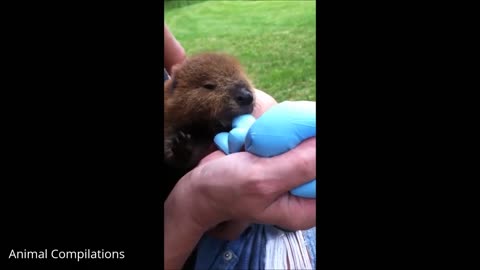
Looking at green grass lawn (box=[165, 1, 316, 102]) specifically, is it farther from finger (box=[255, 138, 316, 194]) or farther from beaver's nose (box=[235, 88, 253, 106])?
finger (box=[255, 138, 316, 194])

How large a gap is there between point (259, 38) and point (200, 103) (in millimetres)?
1955

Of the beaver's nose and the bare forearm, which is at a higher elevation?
the beaver's nose

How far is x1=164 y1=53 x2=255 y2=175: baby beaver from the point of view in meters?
1.49

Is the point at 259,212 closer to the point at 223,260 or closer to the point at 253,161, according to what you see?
the point at 253,161

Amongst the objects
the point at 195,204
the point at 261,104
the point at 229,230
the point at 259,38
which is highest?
the point at 259,38

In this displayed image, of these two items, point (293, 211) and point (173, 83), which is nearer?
point (293, 211)

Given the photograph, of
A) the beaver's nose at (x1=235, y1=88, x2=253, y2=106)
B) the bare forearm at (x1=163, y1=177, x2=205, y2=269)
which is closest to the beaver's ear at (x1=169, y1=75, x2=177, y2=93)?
the beaver's nose at (x1=235, y1=88, x2=253, y2=106)

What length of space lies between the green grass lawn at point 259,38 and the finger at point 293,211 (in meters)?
1.77

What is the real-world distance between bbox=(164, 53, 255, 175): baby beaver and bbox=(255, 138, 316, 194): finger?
1.81 feet

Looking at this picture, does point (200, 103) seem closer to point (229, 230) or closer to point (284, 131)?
point (229, 230)

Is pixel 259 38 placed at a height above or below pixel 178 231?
above

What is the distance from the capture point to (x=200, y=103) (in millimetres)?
1599

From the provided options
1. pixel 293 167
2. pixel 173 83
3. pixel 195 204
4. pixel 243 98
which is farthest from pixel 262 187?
pixel 173 83
